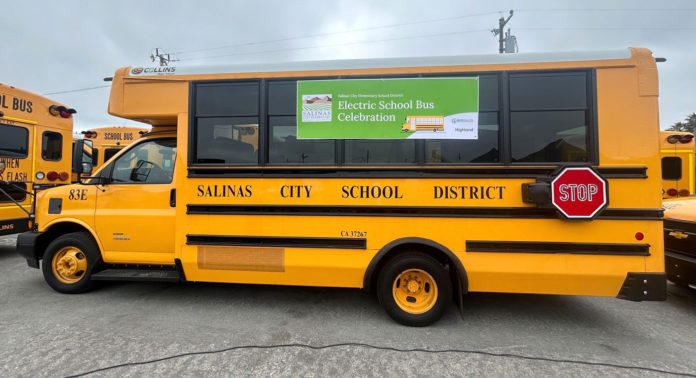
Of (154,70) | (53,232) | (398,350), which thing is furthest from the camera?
(53,232)

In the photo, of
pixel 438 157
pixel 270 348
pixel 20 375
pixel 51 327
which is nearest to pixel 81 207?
pixel 51 327

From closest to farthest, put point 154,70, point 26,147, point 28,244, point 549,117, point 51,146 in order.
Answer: point 549,117 < point 154,70 < point 28,244 < point 26,147 < point 51,146

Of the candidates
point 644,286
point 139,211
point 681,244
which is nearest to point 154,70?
point 139,211

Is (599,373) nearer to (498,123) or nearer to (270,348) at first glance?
(498,123)

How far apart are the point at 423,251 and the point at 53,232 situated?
4.89 m

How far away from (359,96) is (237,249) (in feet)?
7.26

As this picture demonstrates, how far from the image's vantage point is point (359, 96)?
3.39 m

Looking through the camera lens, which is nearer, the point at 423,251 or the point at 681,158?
the point at 423,251

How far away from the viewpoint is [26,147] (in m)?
6.36

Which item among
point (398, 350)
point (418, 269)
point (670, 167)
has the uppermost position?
point (670, 167)

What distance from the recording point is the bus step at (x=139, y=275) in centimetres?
372

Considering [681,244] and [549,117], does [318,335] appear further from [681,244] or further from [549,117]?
[681,244]

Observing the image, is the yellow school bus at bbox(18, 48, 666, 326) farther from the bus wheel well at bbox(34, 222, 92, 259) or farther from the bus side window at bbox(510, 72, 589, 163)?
the bus wheel well at bbox(34, 222, 92, 259)

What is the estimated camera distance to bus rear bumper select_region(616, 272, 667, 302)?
2.97m
